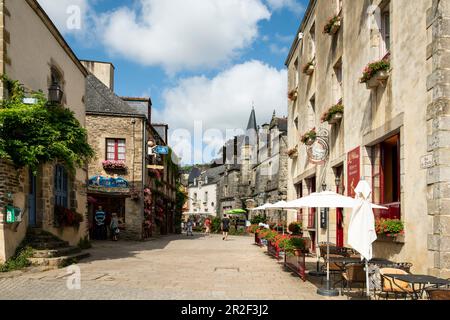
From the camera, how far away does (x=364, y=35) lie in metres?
10.8

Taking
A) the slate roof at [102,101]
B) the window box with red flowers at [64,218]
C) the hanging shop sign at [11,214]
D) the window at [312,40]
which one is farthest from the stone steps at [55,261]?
the slate roof at [102,101]

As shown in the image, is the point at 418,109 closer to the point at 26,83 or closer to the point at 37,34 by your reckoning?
the point at 26,83

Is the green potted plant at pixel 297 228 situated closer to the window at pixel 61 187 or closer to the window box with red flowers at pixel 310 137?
the window box with red flowers at pixel 310 137

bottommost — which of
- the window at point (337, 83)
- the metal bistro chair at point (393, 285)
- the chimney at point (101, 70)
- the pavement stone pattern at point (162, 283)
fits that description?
the pavement stone pattern at point (162, 283)

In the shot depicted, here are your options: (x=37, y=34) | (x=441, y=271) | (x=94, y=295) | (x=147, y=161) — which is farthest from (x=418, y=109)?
(x=147, y=161)

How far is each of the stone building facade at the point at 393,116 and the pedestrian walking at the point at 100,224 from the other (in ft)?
38.3

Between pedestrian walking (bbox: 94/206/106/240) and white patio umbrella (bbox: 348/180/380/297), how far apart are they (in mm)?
18148

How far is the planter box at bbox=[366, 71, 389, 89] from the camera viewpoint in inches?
366

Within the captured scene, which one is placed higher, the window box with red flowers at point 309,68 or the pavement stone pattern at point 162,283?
the window box with red flowers at point 309,68

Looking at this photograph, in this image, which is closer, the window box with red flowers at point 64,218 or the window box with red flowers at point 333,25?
the window box with red flowers at point 333,25

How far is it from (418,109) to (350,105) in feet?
13.7

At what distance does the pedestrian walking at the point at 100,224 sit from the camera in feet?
76.7

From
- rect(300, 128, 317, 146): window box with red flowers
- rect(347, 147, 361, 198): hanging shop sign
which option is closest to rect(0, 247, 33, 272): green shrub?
rect(347, 147, 361, 198): hanging shop sign

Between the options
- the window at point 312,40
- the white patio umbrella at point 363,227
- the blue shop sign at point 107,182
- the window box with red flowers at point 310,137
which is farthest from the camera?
the blue shop sign at point 107,182
